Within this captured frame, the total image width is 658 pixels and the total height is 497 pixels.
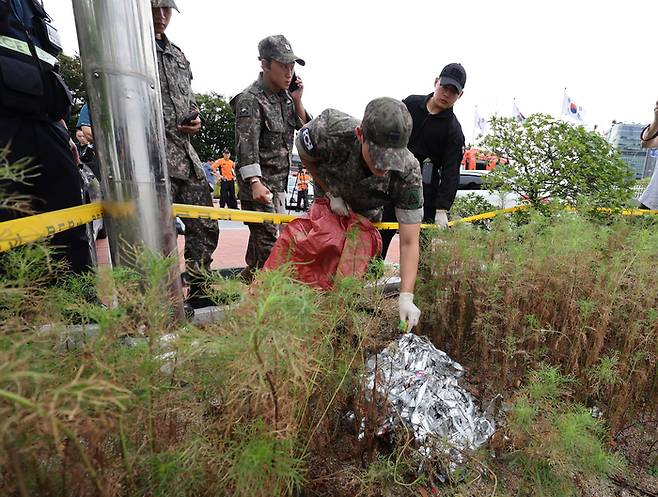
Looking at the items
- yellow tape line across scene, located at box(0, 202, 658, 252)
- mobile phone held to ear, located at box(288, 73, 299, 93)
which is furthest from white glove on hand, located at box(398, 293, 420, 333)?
mobile phone held to ear, located at box(288, 73, 299, 93)

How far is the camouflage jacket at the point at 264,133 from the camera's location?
318cm

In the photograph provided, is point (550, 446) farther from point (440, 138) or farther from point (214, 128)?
point (214, 128)

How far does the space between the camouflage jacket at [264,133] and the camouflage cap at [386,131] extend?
4.70 feet

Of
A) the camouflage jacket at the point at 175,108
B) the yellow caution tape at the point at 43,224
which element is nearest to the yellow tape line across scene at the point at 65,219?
the yellow caution tape at the point at 43,224

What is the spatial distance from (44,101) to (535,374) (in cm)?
269

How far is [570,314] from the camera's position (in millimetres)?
2049

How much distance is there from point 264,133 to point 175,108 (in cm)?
76

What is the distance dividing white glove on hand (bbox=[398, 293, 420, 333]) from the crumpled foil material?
13cm

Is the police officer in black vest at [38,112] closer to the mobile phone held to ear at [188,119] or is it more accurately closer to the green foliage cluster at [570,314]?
the mobile phone held to ear at [188,119]

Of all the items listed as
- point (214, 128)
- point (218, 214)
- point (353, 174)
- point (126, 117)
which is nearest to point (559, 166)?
point (353, 174)

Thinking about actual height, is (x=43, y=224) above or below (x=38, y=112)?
below

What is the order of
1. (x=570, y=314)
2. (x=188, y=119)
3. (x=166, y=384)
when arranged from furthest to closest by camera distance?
(x=188, y=119), (x=570, y=314), (x=166, y=384)

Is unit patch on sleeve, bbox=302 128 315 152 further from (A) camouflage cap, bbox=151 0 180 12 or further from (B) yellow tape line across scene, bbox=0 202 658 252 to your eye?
(A) camouflage cap, bbox=151 0 180 12

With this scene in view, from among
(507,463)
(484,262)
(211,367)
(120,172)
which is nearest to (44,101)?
(120,172)
